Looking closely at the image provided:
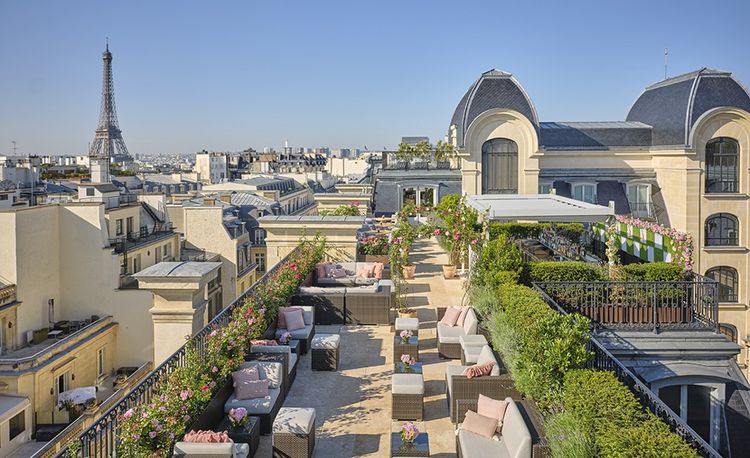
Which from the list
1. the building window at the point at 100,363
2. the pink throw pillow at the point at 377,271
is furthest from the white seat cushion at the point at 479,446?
the building window at the point at 100,363

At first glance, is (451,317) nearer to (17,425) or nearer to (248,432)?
(248,432)

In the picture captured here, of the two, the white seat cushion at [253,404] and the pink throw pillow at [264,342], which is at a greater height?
the pink throw pillow at [264,342]

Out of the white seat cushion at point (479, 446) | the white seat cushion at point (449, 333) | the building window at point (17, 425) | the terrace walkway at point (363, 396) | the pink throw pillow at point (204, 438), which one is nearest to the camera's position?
the pink throw pillow at point (204, 438)

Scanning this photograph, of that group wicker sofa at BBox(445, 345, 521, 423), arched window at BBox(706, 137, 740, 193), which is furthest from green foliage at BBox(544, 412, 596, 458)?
arched window at BBox(706, 137, 740, 193)

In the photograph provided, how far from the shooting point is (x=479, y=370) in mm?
6891

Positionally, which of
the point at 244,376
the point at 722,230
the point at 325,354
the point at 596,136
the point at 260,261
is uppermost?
the point at 596,136

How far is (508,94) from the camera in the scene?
26.9m

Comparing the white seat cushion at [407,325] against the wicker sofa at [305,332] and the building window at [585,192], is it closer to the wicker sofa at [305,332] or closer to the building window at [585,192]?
the wicker sofa at [305,332]

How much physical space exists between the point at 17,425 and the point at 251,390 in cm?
2043

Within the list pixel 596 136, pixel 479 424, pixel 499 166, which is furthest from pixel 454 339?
pixel 596 136

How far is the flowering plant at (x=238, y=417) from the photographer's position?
A: 5918 mm

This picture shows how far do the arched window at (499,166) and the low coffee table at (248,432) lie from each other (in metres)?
21.7

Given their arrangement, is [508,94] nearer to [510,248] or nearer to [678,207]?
[678,207]

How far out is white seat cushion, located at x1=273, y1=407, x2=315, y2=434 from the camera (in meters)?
5.79
